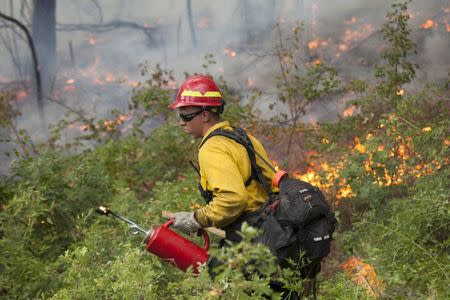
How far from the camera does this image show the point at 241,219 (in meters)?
3.64

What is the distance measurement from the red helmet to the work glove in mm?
699

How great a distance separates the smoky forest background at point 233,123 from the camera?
3625mm

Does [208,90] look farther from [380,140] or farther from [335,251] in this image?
[335,251]

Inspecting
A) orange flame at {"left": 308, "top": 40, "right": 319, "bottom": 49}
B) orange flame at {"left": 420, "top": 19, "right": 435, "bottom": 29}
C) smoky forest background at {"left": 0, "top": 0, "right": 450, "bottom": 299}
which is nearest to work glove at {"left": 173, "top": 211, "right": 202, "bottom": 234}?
smoky forest background at {"left": 0, "top": 0, "right": 450, "bottom": 299}

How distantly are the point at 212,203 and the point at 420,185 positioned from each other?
2112 mm

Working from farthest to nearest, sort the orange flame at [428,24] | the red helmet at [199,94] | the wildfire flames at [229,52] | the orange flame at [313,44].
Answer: the wildfire flames at [229,52] < the orange flame at [313,44] < the orange flame at [428,24] < the red helmet at [199,94]

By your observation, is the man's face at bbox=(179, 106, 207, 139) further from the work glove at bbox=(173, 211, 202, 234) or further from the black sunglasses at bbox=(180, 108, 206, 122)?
the work glove at bbox=(173, 211, 202, 234)

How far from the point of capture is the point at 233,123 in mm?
7910

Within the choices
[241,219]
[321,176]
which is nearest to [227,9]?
[321,176]

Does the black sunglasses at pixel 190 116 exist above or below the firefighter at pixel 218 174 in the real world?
above

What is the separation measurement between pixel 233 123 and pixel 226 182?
4.51m

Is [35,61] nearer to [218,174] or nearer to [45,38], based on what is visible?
[45,38]

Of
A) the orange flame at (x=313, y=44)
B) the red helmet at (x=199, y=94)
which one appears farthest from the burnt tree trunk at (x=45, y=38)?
the red helmet at (x=199, y=94)

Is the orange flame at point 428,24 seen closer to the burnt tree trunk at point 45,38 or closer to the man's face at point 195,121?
the man's face at point 195,121
